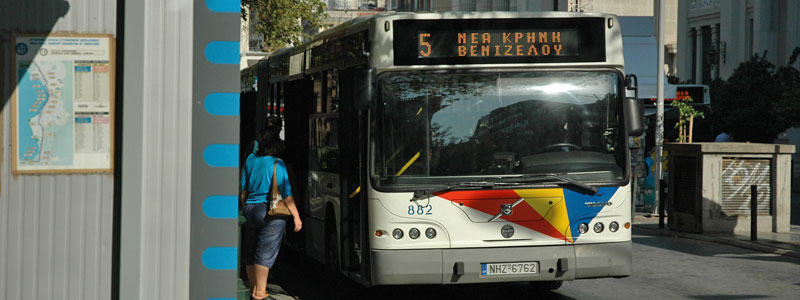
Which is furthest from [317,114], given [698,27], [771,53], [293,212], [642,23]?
[698,27]

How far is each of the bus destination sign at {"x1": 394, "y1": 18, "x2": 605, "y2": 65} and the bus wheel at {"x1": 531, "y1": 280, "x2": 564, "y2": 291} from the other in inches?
102

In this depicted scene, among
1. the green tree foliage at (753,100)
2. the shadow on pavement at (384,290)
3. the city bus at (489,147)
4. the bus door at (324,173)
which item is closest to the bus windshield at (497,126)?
the city bus at (489,147)

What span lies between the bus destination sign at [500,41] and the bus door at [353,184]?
0.63m

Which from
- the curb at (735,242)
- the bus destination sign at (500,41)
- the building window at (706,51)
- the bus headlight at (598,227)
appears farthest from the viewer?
the building window at (706,51)

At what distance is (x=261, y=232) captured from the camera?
10125 millimetres

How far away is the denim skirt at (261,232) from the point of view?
996 centimetres

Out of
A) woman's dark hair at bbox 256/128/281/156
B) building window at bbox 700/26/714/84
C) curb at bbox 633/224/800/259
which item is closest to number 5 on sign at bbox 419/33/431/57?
woman's dark hair at bbox 256/128/281/156

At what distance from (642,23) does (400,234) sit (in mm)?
19251

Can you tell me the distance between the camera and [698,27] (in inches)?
2608

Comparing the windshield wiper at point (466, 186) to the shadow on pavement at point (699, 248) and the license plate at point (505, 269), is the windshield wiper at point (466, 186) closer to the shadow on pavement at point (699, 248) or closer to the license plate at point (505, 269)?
the license plate at point (505, 269)

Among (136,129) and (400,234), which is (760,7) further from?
(136,129)

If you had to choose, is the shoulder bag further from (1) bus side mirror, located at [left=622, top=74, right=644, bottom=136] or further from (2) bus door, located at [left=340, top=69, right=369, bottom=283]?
(1) bus side mirror, located at [left=622, top=74, right=644, bottom=136]

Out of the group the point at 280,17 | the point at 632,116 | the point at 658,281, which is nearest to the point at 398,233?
the point at 632,116

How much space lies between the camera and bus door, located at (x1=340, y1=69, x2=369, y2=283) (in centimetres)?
986
